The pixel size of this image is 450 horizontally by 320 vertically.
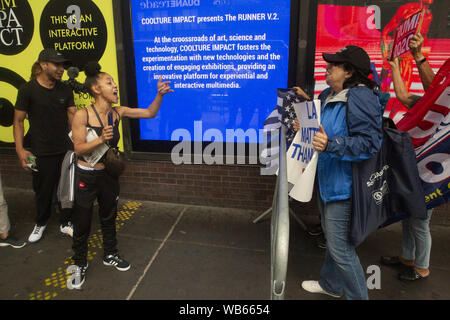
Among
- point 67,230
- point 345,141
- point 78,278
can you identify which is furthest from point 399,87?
point 67,230

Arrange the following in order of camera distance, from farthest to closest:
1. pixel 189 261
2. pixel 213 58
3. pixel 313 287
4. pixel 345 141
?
1. pixel 213 58
2. pixel 189 261
3. pixel 313 287
4. pixel 345 141

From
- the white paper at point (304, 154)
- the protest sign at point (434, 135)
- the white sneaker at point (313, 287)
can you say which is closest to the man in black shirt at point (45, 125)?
the white paper at point (304, 154)

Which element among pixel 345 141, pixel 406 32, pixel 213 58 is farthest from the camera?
pixel 213 58

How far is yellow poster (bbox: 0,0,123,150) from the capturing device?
430 cm

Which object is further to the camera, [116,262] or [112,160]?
[116,262]

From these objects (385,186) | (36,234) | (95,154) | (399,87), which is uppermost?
(399,87)

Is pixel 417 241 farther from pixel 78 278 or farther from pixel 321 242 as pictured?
pixel 78 278

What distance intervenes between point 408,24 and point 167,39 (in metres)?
2.85

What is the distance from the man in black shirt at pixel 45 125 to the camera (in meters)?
3.42

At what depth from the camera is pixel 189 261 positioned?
3344mm

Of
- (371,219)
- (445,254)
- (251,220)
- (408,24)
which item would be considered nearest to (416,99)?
(408,24)

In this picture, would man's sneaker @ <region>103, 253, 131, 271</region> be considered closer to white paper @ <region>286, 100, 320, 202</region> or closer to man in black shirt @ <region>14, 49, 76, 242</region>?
man in black shirt @ <region>14, 49, 76, 242</region>

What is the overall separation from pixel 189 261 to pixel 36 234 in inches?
75.4

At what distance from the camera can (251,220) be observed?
167 inches
